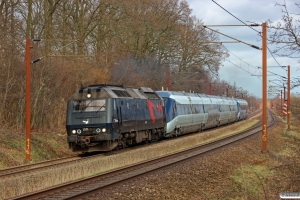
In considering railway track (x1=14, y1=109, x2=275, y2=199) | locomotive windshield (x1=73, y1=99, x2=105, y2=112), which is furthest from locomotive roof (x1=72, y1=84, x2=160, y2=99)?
railway track (x1=14, y1=109, x2=275, y2=199)

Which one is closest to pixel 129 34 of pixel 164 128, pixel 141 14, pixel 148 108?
pixel 141 14

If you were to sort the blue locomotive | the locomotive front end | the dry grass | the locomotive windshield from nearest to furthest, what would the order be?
the dry grass → the locomotive front end → the blue locomotive → the locomotive windshield

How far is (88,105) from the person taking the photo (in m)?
19.5

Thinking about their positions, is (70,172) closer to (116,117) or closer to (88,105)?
(116,117)

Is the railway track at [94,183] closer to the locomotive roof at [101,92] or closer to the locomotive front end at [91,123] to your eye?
the locomotive front end at [91,123]

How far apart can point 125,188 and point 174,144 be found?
39.8ft

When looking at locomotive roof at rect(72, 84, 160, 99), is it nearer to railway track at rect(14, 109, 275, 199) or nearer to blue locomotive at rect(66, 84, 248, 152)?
blue locomotive at rect(66, 84, 248, 152)

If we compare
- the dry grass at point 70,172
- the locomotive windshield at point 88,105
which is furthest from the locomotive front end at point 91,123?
the dry grass at point 70,172

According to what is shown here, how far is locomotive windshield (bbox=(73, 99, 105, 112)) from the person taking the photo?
19.3 meters

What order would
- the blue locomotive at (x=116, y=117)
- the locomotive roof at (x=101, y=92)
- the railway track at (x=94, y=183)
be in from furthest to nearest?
the locomotive roof at (x=101, y=92)
the blue locomotive at (x=116, y=117)
the railway track at (x=94, y=183)

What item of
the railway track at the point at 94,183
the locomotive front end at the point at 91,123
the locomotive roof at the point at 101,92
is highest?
the locomotive roof at the point at 101,92

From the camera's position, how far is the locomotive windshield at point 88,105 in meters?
19.3

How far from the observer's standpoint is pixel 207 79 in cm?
6106

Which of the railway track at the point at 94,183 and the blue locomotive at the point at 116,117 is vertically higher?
the blue locomotive at the point at 116,117
